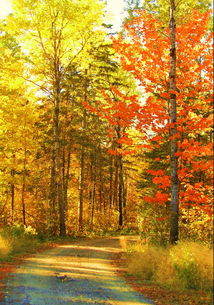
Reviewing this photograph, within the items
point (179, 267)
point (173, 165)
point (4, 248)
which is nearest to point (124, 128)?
point (173, 165)

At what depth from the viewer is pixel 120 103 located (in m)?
11.4

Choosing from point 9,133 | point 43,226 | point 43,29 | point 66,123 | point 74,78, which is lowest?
point 43,226

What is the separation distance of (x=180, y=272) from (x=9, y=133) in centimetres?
Answer: 1376

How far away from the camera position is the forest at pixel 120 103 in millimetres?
11328

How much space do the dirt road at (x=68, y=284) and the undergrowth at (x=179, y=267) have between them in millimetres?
923

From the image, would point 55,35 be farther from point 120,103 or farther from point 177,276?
point 177,276

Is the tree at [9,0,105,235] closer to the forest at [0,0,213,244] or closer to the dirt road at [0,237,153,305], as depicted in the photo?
the forest at [0,0,213,244]

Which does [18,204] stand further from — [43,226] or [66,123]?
[66,123]

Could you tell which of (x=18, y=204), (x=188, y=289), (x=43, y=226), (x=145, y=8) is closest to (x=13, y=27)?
(x=145, y=8)

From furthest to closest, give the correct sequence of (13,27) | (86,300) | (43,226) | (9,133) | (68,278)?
(43,226) < (9,133) < (13,27) < (68,278) < (86,300)

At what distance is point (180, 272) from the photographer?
26.2 ft

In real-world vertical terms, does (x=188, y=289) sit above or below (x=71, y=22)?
below

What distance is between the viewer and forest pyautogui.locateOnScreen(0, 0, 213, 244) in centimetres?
1133

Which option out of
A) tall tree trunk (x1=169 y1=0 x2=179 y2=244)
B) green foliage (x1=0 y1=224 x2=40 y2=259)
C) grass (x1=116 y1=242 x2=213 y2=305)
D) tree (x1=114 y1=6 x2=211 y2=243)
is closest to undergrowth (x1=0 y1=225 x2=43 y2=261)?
green foliage (x1=0 y1=224 x2=40 y2=259)
